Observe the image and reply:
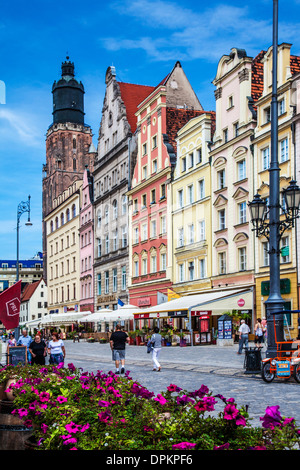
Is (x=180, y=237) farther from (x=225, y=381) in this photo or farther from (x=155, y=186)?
(x=225, y=381)

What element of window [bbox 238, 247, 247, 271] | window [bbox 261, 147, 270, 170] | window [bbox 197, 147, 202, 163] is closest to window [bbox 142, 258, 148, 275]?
window [bbox 197, 147, 202, 163]

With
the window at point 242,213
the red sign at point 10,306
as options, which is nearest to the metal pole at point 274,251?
the red sign at point 10,306

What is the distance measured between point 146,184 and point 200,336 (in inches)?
773

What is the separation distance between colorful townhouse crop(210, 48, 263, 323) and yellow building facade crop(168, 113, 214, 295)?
1.26m

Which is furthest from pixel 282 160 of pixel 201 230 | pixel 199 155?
pixel 199 155

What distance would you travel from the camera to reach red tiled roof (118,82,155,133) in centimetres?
6238

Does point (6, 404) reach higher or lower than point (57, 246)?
lower

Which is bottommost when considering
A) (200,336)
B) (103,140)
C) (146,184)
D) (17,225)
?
(200,336)

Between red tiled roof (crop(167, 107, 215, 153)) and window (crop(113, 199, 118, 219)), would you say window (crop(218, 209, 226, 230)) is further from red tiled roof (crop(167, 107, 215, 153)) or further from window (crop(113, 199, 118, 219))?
window (crop(113, 199, 118, 219))

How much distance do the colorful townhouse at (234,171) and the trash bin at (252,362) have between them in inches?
730

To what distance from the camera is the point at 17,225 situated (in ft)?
152

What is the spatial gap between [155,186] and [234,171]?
13242 millimetres
